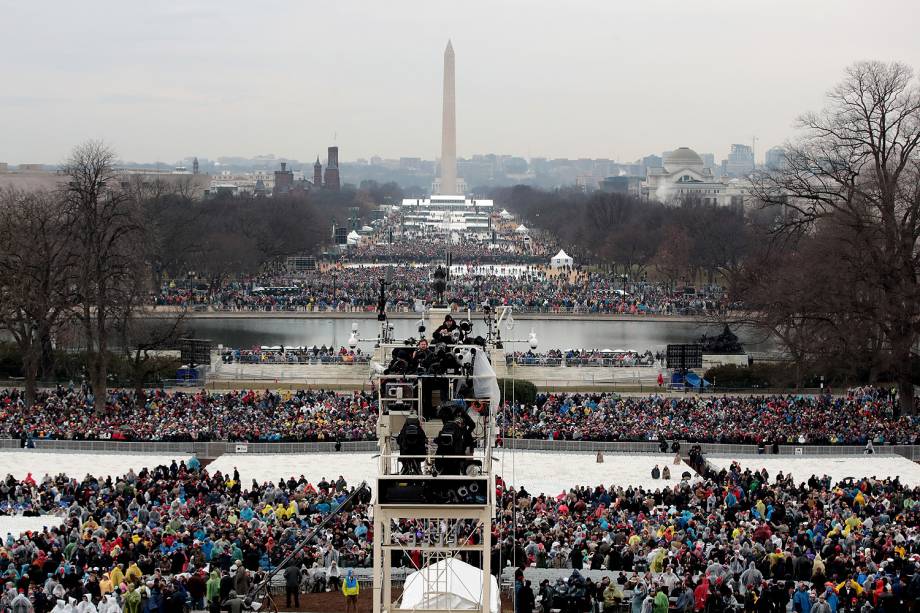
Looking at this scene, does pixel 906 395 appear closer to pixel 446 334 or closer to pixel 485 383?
pixel 446 334

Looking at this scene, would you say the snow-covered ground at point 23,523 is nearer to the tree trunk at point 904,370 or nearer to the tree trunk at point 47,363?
the tree trunk at point 47,363

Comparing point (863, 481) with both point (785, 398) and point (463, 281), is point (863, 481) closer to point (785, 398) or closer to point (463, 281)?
point (785, 398)

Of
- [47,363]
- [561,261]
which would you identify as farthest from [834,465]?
[561,261]

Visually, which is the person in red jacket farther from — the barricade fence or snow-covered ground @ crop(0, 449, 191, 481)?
snow-covered ground @ crop(0, 449, 191, 481)

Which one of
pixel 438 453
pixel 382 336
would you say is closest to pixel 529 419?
pixel 382 336

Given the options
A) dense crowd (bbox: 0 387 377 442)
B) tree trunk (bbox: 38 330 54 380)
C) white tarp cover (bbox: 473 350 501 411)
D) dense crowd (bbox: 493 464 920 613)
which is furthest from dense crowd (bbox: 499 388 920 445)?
white tarp cover (bbox: 473 350 501 411)

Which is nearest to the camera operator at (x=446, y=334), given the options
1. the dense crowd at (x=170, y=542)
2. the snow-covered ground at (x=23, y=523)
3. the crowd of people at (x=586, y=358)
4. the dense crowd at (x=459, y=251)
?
the dense crowd at (x=170, y=542)
